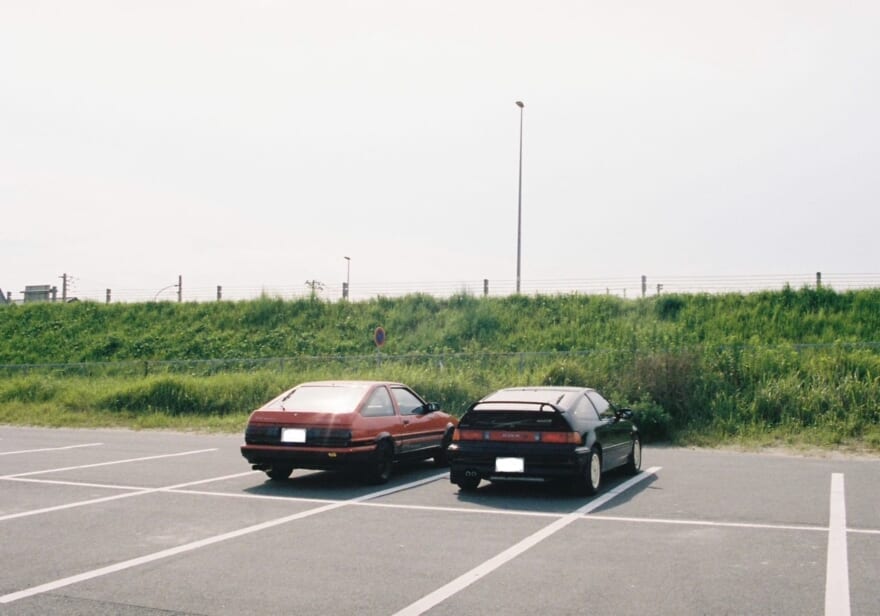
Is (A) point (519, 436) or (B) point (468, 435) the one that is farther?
(B) point (468, 435)

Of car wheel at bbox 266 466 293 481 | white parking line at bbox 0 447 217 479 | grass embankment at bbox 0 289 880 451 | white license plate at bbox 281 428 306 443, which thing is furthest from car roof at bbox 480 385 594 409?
grass embankment at bbox 0 289 880 451

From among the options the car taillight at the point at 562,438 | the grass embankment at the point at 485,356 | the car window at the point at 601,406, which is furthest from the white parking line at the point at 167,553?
the grass embankment at the point at 485,356

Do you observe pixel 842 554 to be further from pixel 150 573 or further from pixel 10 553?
pixel 10 553

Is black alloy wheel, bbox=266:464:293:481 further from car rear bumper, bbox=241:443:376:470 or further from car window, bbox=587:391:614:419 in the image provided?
car window, bbox=587:391:614:419

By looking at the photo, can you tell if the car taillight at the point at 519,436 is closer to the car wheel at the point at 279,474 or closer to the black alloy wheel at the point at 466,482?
the black alloy wheel at the point at 466,482

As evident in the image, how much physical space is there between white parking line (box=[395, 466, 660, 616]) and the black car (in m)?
0.53

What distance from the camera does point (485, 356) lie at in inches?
1033

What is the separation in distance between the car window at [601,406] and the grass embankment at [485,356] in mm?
6901

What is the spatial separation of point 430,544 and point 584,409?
13.8 feet

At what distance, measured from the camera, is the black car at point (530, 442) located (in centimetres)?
1056

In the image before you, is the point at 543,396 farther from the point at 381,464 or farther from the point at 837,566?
the point at 837,566

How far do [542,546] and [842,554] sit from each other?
2.54 m

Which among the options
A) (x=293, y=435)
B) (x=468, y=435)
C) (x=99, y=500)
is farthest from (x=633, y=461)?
(x=99, y=500)

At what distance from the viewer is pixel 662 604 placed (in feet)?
19.4
